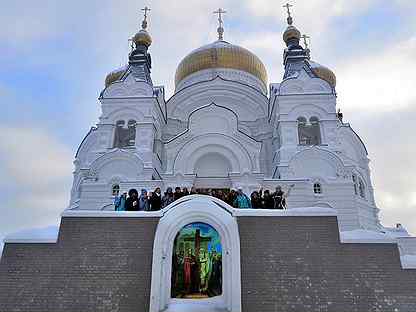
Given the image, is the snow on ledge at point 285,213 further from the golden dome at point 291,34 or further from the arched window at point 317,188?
the golden dome at point 291,34

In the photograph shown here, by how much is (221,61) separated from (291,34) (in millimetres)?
4880

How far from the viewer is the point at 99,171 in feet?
58.9

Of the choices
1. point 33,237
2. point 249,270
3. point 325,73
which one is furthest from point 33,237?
point 325,73

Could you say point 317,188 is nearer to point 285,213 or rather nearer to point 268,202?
point 268,202

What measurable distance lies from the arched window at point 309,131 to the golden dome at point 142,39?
1180cm

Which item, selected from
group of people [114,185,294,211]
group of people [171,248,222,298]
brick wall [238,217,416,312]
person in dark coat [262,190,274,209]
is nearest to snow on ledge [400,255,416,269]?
brick wall [238,217,416,312]

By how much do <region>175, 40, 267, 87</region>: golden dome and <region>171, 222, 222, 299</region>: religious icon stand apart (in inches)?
669

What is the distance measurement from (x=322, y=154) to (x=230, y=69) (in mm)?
9632

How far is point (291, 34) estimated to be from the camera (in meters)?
24.3

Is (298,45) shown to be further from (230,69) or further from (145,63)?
(145,63)

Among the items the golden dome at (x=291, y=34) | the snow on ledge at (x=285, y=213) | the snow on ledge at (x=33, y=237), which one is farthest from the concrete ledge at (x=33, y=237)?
the golden dome at (x=291, y=34)

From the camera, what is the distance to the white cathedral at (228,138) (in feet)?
54.7

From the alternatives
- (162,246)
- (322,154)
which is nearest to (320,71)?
(322,154)

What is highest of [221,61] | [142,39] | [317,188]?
[142,39]
